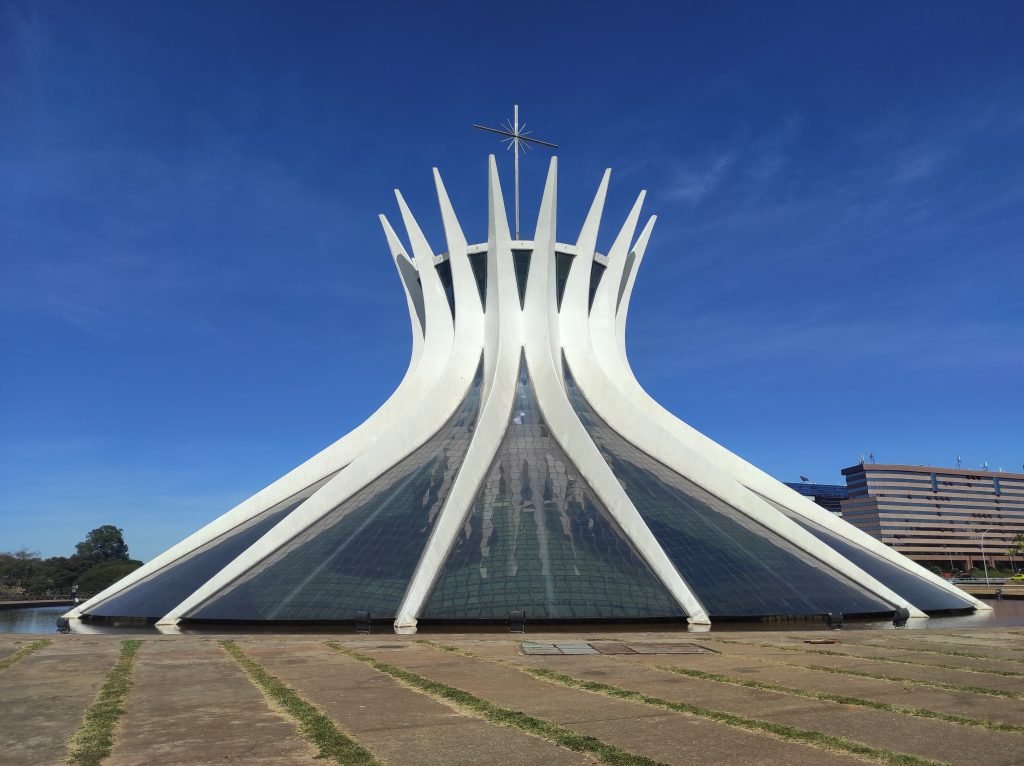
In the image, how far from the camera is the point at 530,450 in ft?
80.5

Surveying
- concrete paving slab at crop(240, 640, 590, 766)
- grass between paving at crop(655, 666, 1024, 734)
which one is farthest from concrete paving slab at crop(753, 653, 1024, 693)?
concrete paving slab at crop(240, 640, 590, 766)

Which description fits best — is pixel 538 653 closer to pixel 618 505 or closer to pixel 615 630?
pixel 615 630

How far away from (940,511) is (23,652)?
493 feet

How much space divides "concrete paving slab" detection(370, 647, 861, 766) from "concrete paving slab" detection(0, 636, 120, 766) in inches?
152

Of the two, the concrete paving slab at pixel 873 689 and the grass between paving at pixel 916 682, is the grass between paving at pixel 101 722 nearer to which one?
the concrete paving slab at pixel 873 689

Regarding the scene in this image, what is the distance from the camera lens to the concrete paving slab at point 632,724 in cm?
521

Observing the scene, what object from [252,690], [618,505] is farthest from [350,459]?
[252,690]

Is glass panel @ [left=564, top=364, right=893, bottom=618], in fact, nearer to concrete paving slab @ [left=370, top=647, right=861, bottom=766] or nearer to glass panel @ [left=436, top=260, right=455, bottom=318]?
concrete paving slab @ [left=370, top=647, right=861, bottom=766]

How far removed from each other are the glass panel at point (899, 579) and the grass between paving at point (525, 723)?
17.3 meters

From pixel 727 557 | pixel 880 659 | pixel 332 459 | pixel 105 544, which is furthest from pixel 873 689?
pixel 105 544

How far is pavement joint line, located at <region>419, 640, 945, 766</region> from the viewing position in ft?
16.9

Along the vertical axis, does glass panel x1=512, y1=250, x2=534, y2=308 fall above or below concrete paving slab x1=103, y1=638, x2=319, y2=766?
above

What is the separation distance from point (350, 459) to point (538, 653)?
19.3m

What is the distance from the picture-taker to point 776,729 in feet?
19.4
